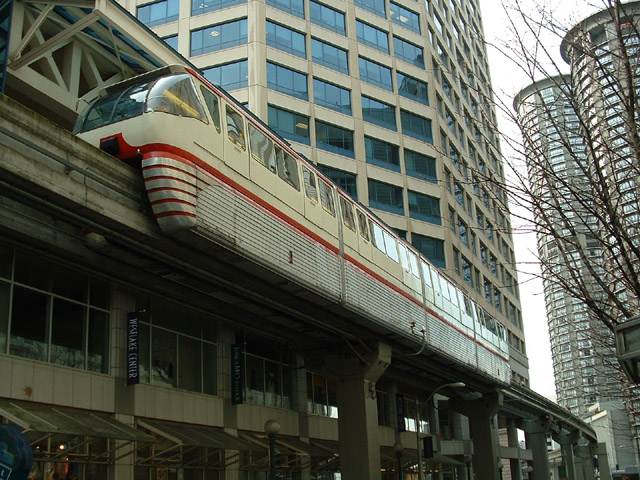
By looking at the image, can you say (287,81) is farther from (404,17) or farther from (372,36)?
(404,17)

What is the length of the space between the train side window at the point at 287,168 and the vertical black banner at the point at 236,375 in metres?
7.02

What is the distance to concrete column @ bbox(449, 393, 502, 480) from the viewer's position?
43312 millimetres

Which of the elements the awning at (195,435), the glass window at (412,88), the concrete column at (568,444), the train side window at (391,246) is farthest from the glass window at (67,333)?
the concrete column at (568,444)

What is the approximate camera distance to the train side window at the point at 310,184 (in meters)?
19.9

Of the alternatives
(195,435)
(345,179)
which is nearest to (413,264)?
(195,435)

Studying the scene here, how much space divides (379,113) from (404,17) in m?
10.4

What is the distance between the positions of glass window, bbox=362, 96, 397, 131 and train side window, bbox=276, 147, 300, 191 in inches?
1396

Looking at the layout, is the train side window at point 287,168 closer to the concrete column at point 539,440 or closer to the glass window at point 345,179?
the glass window at point 345,179

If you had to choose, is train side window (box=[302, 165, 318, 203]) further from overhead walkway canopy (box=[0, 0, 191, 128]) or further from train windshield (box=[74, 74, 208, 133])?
overhead walkway canopy (box=[0, 0, 191, 128])

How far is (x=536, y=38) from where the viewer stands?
416 inches

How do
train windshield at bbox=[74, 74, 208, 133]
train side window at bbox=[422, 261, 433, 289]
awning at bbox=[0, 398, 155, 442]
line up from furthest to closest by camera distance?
train side window at bbox=[422, 261, 433, 289] < awning at bbox=[0, 398, 155, 442] < train windshield at bbox=[74, 74, 208, 133]

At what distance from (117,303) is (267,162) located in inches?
226

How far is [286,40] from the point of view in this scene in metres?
51.9

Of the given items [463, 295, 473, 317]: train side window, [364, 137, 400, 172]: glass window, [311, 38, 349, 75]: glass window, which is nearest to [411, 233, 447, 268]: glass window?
[364, 137, 400, 172]: glass window
